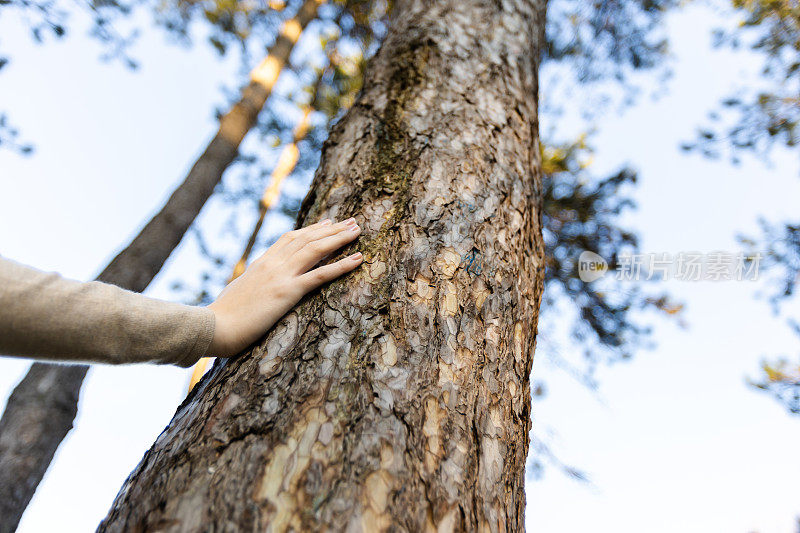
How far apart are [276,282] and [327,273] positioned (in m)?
0.12

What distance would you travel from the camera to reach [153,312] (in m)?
0.87

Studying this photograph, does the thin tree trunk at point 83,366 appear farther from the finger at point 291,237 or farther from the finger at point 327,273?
the finger at point 327,273

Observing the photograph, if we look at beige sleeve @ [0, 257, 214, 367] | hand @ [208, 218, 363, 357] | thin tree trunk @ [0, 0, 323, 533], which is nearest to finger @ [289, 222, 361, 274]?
hand @ [208, 218, 363, 357]

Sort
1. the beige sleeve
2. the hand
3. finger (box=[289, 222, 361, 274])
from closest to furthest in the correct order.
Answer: the beige sleeve → the hand → finger (box=[289, 222, 361, 274])

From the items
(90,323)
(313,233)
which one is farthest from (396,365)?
(90,323)

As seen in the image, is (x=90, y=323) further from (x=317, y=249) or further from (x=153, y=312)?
(x=317, y=249)

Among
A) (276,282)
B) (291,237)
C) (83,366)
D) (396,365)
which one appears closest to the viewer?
(396,365)

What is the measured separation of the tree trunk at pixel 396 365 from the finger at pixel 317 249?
1.4 inches

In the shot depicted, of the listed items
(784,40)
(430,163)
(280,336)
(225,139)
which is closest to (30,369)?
(225,139)

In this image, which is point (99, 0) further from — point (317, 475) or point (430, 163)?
point (317, 475)

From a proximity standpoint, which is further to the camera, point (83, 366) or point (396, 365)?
point (83, 366)

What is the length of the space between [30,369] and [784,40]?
6339 mm

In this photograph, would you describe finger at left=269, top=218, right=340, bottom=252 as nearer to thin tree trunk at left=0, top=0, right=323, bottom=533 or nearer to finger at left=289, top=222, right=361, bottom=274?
finger at left=289, top=222, right=361, bottom=274

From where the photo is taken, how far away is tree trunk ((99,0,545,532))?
72cm
